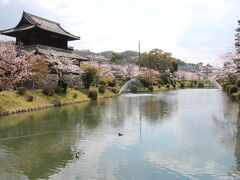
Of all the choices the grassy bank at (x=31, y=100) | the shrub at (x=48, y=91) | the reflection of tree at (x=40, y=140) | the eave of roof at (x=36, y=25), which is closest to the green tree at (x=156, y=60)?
the eave of roof at (x=36, y=25)

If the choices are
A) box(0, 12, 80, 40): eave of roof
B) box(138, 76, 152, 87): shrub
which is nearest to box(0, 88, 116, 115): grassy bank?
box(0, 12, 80, 40): eave of roof

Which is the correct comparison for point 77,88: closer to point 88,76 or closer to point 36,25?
point 88,76

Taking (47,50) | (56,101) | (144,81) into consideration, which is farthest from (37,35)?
(144,81)

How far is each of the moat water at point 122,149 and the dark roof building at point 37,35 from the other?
64.9ft

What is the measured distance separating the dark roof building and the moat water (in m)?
19.8

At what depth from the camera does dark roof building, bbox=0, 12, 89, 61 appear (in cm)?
3821

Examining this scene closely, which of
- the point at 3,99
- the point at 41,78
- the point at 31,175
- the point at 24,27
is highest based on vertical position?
the point at 24,27

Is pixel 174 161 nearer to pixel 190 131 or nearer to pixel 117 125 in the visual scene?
pixel 190 131

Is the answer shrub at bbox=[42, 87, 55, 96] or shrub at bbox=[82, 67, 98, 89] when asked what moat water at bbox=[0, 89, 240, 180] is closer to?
shrub at bbox=[42, 87, 55, 96]

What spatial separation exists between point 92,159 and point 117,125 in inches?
320

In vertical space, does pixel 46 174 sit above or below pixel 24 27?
below

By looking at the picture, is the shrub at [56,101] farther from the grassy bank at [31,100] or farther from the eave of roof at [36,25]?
the eave of roof at [36,25]

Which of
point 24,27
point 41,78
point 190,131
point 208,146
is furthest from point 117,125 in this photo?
point 24,27

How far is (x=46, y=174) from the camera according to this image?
10016mm
